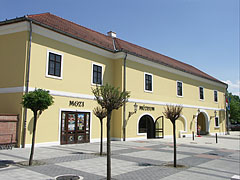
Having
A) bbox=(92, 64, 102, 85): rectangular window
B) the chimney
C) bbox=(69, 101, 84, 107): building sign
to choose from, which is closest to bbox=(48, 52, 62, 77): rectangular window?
bbox=(69, 101, 84, 107): building sign

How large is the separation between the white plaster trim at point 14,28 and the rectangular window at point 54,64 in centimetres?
218

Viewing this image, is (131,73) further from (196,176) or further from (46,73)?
(196,176)

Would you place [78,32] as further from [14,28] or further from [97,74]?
[14,28]

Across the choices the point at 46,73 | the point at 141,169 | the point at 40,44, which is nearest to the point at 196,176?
the point at 141,169

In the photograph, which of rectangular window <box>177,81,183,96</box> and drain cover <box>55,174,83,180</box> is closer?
drain cover <box>55,174,83,180</box>

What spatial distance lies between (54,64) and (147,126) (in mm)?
10602

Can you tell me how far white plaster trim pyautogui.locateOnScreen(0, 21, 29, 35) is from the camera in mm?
13666

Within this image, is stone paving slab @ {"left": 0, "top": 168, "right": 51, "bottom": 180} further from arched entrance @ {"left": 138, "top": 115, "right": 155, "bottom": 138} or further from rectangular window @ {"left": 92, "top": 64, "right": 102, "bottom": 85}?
arched entrance @ {"left": 138, "top": 115, "right": 155, "bottom": 138}

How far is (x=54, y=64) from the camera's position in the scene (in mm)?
15000

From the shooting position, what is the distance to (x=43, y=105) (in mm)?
8680

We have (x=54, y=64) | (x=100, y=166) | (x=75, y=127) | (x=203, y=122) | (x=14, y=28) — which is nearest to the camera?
(x=100, y=166)

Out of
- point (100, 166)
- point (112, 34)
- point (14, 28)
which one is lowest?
point (100, 166)

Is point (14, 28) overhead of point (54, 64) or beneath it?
overhead

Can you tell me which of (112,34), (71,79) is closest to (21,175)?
(71,79)
